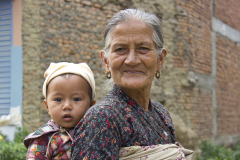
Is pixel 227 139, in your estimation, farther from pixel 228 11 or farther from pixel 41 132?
pixel 41 132

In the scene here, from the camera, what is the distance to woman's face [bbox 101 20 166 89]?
5.07 ft

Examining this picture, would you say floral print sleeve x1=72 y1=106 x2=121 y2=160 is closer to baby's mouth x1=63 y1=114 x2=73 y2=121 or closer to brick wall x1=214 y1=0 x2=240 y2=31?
baby's mouth x1=63 y1=114 x2=73 y2=121

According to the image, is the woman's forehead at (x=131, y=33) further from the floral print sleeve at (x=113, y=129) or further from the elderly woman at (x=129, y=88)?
the floral print sleeve at (x=113, y=129)

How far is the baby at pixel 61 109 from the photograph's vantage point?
166cm


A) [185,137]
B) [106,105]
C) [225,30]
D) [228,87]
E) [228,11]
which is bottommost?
[185,137]

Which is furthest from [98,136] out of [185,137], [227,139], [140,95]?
[227,139]

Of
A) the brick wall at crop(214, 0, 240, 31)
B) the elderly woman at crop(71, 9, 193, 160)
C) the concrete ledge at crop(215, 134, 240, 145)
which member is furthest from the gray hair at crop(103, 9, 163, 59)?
the brick wall at crop(214, 0, 240, 31)

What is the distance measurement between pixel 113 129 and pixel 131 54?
19.8 inches

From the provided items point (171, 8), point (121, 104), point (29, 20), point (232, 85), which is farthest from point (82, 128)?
point (232, 85)

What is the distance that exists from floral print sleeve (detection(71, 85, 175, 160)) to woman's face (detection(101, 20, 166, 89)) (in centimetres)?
10

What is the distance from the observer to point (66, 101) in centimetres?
177

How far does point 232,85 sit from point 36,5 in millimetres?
7356

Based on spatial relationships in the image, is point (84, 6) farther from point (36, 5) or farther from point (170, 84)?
point (170, 84)

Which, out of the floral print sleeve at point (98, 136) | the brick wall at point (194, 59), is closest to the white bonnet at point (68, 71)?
the floral print sleeve at point (98, 136)
